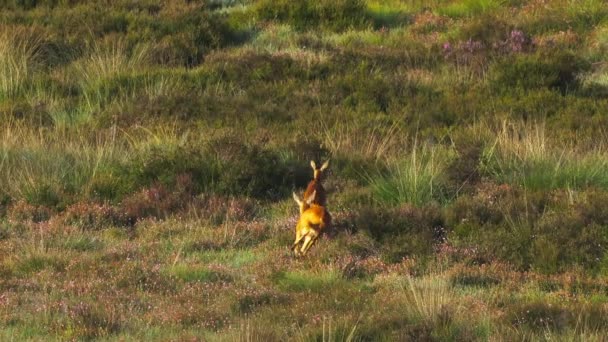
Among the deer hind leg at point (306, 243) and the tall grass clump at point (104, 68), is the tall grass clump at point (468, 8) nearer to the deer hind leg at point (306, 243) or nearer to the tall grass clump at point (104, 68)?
the tall grass clump at point (104, 68)

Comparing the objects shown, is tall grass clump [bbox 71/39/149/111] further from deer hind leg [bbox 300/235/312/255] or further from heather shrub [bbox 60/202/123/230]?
deer hind leg [bbox 300/235/312/255]

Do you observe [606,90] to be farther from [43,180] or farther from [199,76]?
[43,180]

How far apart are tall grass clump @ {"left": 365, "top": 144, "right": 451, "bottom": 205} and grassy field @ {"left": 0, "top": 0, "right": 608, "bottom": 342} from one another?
0.03 metres

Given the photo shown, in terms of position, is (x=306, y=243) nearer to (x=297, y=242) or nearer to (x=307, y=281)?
(x=297, y=242)

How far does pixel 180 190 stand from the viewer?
10.3m

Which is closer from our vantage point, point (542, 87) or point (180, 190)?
point (180, 190)

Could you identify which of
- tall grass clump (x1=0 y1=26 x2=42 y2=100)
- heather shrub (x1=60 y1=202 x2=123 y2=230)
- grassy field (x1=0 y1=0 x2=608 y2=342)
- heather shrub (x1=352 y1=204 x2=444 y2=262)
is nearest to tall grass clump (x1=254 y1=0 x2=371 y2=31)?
grassy field (x1=0 y1=0 x2=608 y2=342)

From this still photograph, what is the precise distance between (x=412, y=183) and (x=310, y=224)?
5.87ft

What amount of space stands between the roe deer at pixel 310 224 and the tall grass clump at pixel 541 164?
2.39m

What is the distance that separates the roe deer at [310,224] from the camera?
841cm

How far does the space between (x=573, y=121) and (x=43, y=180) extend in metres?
5.45

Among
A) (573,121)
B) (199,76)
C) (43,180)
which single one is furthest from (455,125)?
(43,180)

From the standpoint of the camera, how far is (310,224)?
27.7 feet

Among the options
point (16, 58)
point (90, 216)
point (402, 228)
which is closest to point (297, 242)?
point (402, 228)
